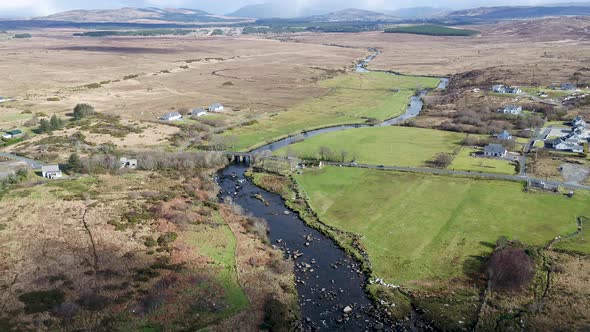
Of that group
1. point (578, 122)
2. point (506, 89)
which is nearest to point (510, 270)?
point (578, 122)

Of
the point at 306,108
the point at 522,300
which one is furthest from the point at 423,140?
the point at 522,300

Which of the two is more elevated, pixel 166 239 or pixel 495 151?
pixel 495 151

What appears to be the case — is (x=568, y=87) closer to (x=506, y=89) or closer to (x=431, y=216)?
(x=506, y=89)

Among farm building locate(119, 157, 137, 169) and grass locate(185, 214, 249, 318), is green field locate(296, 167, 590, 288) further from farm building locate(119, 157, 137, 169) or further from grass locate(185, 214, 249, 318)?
farm building locate(119, 157, 137, 169)

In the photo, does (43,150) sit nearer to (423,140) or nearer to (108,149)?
(108,149)

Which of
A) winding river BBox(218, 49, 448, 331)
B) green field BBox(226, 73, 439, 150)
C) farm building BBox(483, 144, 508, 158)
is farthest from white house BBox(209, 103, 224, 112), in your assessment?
farm building BBox(483, 144, 508, 158)

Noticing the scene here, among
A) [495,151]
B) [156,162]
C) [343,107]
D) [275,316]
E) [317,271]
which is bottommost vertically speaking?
[317,271]
